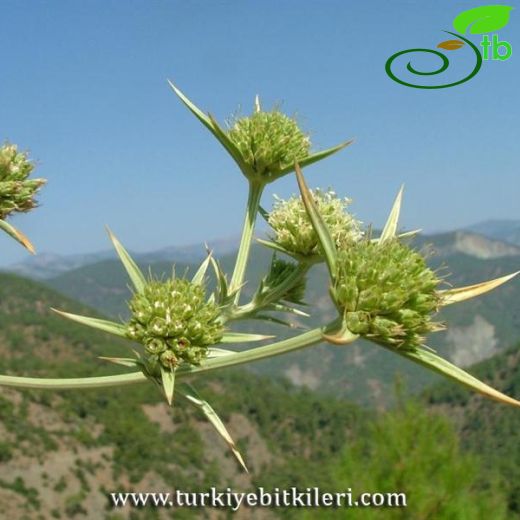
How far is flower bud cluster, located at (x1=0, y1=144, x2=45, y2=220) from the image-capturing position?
416 cm

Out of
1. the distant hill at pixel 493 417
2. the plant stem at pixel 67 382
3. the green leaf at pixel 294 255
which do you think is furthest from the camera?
the distant hill at pixel 493 417

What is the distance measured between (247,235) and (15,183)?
1.53 meters

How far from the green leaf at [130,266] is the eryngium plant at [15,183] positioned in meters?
1.08

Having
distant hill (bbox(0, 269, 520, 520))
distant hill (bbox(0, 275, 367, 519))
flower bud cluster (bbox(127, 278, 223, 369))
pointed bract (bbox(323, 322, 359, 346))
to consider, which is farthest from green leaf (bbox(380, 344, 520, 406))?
distant hill (bbox(0, 275, 367, 519))

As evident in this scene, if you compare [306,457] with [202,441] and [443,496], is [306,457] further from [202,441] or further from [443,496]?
[443,496]

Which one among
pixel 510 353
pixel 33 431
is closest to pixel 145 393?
pixel 33 431

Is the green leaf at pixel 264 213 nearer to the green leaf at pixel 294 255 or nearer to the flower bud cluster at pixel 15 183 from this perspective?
the green leaf at pixel 294 255

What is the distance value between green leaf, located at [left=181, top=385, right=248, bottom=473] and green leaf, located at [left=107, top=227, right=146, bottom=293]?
2.20 ft

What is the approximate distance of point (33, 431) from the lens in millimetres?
89500

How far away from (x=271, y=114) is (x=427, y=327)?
215cm

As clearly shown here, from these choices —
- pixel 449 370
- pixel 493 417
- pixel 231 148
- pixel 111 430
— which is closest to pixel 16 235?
pixel 231 148

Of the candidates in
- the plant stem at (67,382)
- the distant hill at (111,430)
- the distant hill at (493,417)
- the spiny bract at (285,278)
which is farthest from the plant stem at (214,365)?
the distant hill at (493,417)

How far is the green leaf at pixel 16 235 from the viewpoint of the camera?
11.5ft

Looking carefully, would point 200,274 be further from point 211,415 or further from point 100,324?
point 211,415
